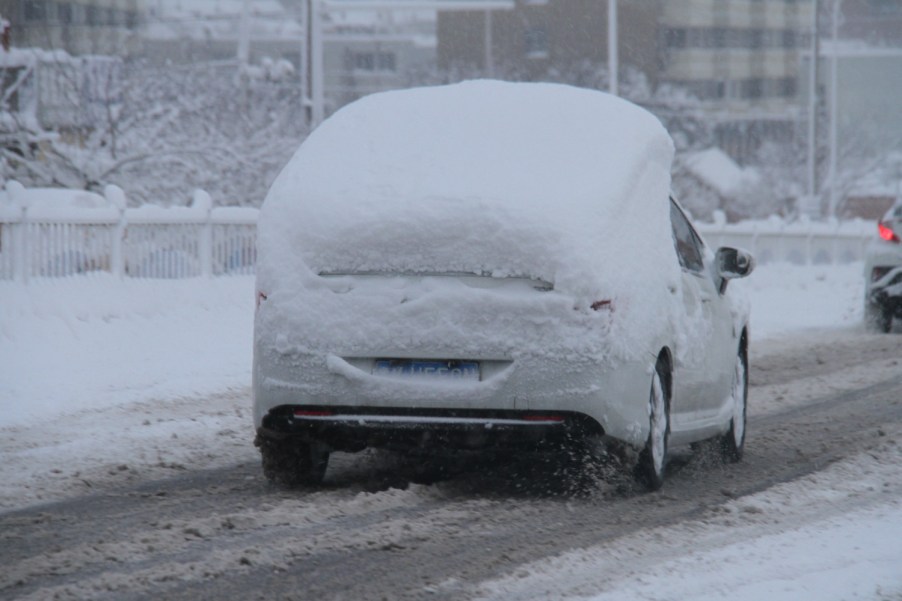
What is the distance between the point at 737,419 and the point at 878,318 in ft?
36.2

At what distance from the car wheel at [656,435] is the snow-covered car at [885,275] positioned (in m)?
12.3

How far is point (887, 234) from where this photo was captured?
756 inches

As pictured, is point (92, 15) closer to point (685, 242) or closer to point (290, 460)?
point (685, 242)

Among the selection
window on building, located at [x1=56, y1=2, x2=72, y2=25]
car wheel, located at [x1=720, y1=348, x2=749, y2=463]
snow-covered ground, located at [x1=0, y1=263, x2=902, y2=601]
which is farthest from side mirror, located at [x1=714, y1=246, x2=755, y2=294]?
window on building, located at [x1=56, y1=2, x2=72, y2=25]

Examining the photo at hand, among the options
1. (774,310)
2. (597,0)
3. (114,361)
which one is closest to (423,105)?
(114,361)

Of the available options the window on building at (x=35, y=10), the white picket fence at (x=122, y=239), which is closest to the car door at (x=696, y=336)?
the white picket fence at (x=122, y=239)

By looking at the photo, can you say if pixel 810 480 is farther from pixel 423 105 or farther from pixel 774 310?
pixel 774 310

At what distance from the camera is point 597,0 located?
292 ft

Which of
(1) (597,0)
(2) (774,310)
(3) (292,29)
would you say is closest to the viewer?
(2) (774,310)

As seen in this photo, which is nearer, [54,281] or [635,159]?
[635,159]

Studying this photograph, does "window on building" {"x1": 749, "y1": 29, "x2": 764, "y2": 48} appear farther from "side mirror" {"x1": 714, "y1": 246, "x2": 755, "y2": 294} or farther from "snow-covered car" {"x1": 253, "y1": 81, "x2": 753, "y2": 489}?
"snow-covered car" {"x1": 253, "y1": 81, "x2": 753, "y2": 489}

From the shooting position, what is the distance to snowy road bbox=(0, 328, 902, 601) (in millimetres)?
5383

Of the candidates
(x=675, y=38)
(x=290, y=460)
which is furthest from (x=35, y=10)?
(x=675, y=38)

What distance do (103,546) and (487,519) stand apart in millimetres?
1596
